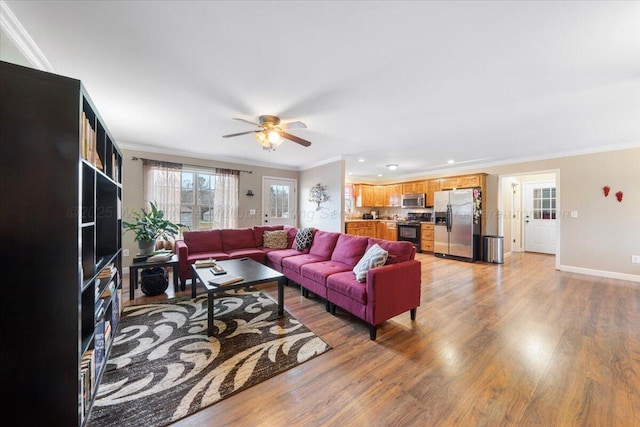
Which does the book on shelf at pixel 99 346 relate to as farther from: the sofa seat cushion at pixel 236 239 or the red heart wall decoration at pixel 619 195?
the red heart wall decoration at pixel 619 195

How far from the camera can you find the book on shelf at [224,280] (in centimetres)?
235

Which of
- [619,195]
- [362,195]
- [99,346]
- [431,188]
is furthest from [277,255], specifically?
[619,195]

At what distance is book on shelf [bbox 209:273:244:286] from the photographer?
2.35m

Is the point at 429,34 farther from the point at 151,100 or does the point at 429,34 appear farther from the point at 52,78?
the point at 151,100

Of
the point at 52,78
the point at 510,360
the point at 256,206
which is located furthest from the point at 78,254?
the point at 256,206

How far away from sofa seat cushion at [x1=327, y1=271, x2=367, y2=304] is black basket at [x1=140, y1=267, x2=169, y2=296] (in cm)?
238

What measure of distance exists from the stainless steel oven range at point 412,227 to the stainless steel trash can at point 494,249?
1.61 m

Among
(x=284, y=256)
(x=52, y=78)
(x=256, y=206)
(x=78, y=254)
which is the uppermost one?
(x=52, y=78)

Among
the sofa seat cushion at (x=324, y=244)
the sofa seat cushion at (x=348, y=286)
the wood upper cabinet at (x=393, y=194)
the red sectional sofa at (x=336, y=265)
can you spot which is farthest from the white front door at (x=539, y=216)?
the sofa seat cushion at (x=348, y=286)

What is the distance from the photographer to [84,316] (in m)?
1.45

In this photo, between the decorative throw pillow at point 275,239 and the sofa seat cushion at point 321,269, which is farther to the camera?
the decorative throw pillow at point 275,239

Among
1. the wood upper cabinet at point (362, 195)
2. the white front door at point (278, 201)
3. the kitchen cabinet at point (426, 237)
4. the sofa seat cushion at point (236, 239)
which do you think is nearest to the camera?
the sofa seat cushion at point (236, 239)

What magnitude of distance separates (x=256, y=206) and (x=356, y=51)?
15.1 feet

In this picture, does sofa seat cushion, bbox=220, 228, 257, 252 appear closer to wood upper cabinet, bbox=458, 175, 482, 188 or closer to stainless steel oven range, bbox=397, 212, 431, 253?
stainless steel oven range, bbox=397, 212, 431, 253
